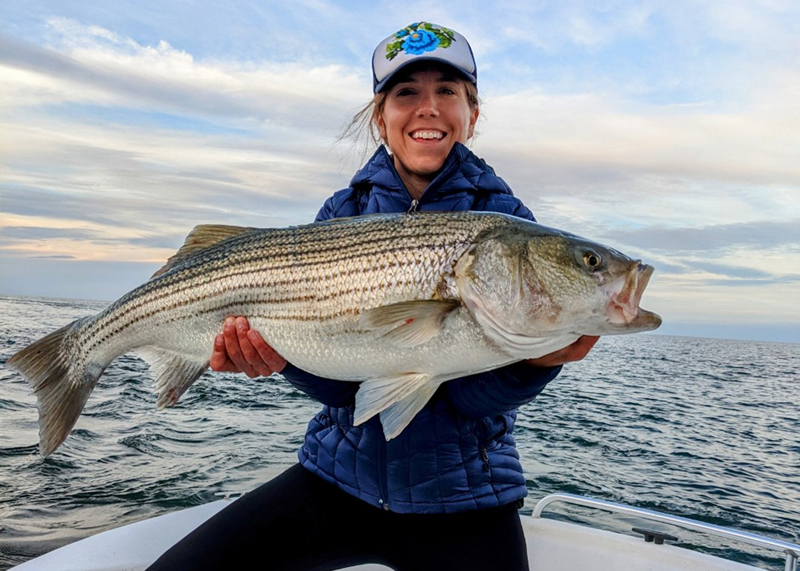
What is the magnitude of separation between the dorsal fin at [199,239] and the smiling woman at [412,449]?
0.63 m

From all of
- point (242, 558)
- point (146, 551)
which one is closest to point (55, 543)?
point (146, 551)

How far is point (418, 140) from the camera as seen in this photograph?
3.38m

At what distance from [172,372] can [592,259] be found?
2323 mm

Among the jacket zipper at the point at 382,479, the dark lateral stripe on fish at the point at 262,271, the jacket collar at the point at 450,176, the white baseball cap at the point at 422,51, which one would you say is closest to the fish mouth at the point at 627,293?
the dark lateral stripe on fish at the point at 262,271

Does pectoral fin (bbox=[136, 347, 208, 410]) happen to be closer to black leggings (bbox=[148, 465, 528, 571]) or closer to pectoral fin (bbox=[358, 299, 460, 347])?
black leggings (bbox=[148, 465, 528, 571])

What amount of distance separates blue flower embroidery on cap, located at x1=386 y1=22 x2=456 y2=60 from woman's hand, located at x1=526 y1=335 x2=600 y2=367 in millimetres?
1801

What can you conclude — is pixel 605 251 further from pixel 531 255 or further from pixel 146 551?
pixel 146 551

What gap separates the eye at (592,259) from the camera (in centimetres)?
266

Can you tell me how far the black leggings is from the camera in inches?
115

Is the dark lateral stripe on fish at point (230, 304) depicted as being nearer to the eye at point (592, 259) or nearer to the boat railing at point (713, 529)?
the eye at point (592, 259)

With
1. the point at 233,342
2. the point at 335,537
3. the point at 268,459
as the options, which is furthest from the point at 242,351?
the point at 268,459

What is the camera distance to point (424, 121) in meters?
3.37

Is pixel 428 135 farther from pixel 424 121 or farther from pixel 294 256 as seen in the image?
pixel 294 256

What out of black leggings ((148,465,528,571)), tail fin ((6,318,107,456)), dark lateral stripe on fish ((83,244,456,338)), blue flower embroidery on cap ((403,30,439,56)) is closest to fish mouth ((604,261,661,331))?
dark lateral stripe on fish ((83,244,456,338))
